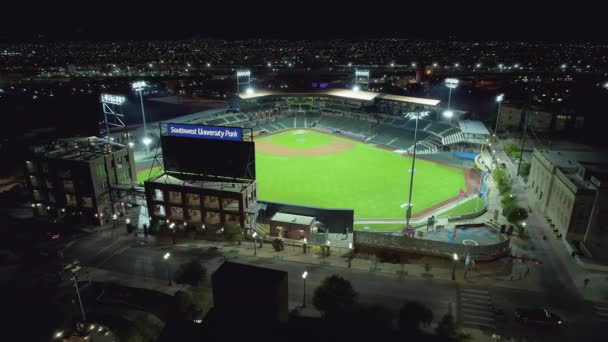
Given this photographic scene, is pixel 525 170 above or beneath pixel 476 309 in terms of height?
above

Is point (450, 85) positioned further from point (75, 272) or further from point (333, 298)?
point (75, 272)

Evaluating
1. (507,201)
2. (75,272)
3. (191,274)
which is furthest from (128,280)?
(507,201)

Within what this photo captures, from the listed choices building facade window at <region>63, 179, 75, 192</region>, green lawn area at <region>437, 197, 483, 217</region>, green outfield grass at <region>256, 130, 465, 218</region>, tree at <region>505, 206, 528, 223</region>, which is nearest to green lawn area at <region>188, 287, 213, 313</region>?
green outfield grass at <region>256, 130, 465, 218</region>

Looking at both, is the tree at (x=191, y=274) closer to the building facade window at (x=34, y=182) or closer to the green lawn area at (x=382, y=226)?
the green lawn area at (x=382, y=226)

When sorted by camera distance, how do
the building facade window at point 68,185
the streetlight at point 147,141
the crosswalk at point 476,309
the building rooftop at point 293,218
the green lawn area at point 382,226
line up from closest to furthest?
the crosswalk at point 476,309 → the building rooftop at point 293,218 → the green lawn area at point 382,226 → the building facade window at point 68,185 → the streetlight at point 147,141

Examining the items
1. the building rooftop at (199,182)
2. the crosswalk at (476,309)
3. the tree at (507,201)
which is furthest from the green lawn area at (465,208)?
the building rooftop at (199,182)

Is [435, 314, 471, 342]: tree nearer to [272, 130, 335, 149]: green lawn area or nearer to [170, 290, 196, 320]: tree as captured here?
[170, 290, 196, 320]: tree

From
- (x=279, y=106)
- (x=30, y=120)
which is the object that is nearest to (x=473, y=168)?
(x=279, y=106)
